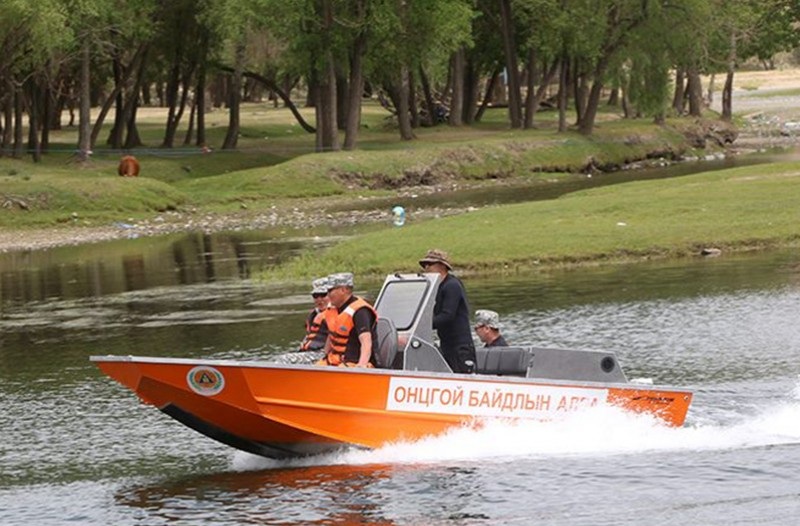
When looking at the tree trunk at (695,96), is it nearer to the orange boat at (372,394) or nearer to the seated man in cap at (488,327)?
the seated man in cap at (488,327)

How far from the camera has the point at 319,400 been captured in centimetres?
1803

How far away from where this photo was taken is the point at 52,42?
60938mm

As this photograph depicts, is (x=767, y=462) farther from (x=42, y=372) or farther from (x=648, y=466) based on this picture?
(x=42, y=372)

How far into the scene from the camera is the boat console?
1881cm

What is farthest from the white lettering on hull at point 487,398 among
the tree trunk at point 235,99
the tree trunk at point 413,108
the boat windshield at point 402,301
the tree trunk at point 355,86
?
the tree trunk at point 413,108

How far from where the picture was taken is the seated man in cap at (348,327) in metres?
18.3

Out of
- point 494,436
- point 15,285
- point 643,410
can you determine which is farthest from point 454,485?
point 15,285

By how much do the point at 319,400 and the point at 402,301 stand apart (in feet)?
6.53

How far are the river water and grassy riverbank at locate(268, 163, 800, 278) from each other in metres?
1.76

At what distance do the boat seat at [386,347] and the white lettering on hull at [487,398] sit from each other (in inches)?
23.6

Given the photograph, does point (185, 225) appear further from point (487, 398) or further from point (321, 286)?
point (487, 398)

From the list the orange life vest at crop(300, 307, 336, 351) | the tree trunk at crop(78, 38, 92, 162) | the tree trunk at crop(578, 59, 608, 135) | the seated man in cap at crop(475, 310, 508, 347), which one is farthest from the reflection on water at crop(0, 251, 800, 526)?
the tree trunk at crop(578, 59, 608, 135)

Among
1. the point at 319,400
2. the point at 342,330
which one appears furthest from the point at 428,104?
the point at 319,400

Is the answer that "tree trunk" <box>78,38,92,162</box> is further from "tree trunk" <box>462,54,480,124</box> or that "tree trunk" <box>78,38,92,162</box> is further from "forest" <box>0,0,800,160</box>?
"tree trunk" <box>462,54,480,124</box>
